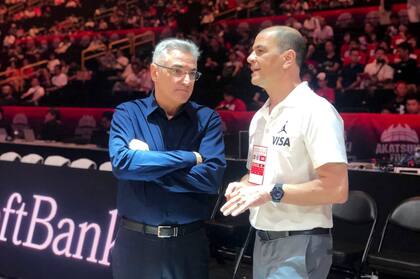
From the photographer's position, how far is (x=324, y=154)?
1958 mm

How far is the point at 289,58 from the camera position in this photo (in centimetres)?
212

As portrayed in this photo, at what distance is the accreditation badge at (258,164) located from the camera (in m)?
2.17

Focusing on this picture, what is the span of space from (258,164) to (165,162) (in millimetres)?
418

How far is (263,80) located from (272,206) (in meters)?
0.52

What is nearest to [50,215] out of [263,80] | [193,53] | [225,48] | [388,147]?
[193,53]

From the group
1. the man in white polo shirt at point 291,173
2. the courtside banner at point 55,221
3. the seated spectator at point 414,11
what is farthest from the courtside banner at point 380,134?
the man in white polo shirt at point 291,173

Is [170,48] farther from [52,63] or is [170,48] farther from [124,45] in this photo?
[52,63]

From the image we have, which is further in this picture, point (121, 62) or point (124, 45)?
point (124, 45)

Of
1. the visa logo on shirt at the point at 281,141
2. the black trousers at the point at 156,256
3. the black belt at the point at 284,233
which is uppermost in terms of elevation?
the visa logo on shirt at the point at 281,141

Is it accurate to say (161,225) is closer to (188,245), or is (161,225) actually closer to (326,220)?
(188,245)

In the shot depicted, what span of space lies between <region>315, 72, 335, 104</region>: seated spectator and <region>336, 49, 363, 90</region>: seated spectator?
11.4 inches

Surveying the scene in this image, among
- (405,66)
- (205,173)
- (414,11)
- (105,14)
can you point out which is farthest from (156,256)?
(105,14)

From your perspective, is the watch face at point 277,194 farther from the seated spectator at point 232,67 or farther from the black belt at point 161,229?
the seated spectator at point 232,67

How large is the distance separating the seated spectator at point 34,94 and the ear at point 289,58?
40.0 ft
